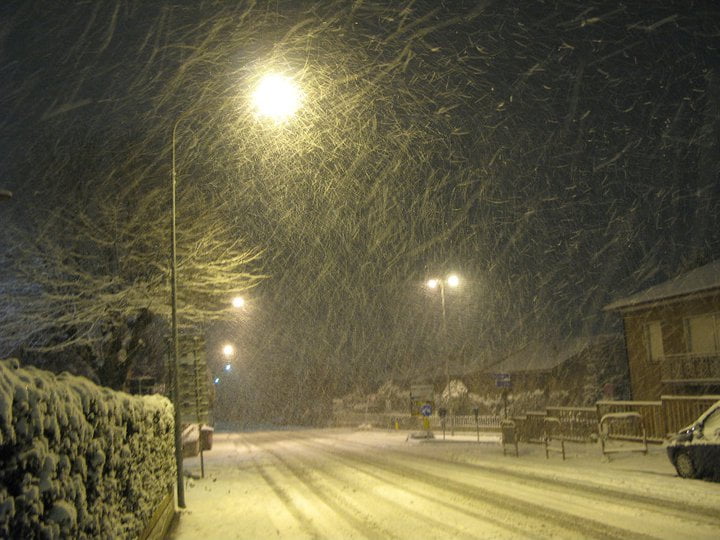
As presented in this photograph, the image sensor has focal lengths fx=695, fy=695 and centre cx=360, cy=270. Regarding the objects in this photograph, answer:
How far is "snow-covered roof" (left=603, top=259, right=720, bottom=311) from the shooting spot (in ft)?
90.2

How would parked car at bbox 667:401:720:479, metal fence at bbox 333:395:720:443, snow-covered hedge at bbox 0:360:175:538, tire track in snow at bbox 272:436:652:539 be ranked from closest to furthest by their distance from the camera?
1. snow-covered hedge at bbox 0:360:175:538
2. tire track in snow at bbox 272:436:652:539
3. parked car at bbox 667:401:720:479
4. metal fence at bbox 333:395:720:443

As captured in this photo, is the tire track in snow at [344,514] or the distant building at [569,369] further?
the distant building at [569,369]

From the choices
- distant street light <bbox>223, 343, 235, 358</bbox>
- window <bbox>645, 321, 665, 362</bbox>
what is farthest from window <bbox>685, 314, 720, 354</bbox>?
distant street light <bbox>223, 343, 235, 358</bbox>

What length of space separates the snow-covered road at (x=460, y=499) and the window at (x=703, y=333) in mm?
9502

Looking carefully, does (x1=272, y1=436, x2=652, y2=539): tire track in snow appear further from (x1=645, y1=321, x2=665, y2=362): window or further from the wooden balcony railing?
(x1=645, y1=321, x2=665, y2=362): window

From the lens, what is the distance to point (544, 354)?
4778 cm

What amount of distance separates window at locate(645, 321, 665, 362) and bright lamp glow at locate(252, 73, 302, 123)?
2248 cm

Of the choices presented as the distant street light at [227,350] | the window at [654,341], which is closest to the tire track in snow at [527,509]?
the window at [654,341]

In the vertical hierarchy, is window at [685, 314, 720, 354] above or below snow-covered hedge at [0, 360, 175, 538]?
above

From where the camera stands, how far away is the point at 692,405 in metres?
19.2

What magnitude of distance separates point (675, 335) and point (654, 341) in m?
1.24

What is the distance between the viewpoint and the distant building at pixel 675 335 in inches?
1087

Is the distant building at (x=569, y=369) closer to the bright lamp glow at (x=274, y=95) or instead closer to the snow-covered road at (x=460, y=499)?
the snow-covered road at (x=460, y=499)

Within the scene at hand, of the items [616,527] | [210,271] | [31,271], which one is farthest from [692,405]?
[31,271]
